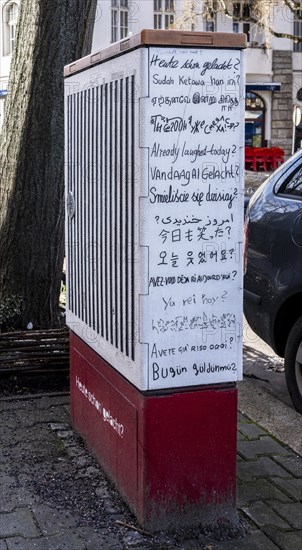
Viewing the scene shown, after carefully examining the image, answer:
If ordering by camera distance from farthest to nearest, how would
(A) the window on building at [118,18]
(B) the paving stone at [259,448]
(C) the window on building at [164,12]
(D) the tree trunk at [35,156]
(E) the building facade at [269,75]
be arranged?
(E) the building facade at [269,75] < (C) the window on building at [164,12] < (A) the window on building at [118,18] < (D) the tree trunk at [35,156] < (B) the paving stone at [259,448]

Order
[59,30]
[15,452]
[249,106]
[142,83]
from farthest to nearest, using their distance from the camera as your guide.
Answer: [249,106] → [59,30] → [15,452] → [142,83]

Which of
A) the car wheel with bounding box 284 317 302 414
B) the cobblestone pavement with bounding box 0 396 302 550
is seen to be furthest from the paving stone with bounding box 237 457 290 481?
the car wheel with bounding box 284 317 302 414

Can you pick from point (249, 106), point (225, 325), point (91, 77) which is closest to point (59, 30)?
point (91, 77)

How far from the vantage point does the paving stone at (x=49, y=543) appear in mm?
3488

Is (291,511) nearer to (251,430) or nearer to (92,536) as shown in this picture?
(92,536)

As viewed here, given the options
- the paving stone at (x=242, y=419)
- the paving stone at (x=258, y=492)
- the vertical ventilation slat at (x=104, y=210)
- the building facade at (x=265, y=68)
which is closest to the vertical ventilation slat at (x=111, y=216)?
the vertical ventilation slat at (x=104, y=210)

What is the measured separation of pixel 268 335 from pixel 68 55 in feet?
7.72

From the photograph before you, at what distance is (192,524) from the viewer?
12.0 feet

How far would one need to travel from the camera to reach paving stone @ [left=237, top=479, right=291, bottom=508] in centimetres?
401

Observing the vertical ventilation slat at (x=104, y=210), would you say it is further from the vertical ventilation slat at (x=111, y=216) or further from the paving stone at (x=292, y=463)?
the paving stone at (x=292, y=463)

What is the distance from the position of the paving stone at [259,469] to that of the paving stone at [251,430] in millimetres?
353

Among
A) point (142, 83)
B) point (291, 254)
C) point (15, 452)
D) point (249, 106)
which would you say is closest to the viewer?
point (142, 83)

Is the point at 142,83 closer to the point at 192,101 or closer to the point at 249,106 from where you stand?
the point at 192,101

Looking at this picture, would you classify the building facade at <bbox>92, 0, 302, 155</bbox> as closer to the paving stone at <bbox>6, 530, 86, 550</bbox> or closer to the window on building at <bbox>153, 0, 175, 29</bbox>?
the window on building at <bbox>153, 0, 175, 29</bbox>
